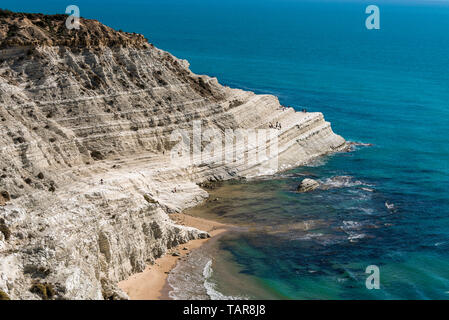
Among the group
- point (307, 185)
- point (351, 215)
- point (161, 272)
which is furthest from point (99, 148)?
point (351, 215)

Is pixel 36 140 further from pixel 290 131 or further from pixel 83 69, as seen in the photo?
pixel 290 131

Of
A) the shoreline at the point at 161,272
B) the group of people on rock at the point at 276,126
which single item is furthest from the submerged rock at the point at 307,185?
the group of people on rock at the point at 276,126

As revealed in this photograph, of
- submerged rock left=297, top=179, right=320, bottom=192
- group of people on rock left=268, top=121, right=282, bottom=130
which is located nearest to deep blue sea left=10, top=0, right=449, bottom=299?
submerged rock left=297, top=179, right=320, bottom=192

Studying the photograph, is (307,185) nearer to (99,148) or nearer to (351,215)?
(351,215)

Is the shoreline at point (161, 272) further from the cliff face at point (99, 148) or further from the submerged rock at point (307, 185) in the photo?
the submerged rock at point (307, 185)

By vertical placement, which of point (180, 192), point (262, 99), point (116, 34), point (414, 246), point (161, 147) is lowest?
point (414, 246)

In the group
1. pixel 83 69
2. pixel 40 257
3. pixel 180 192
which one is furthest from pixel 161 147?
pixel 40 257
